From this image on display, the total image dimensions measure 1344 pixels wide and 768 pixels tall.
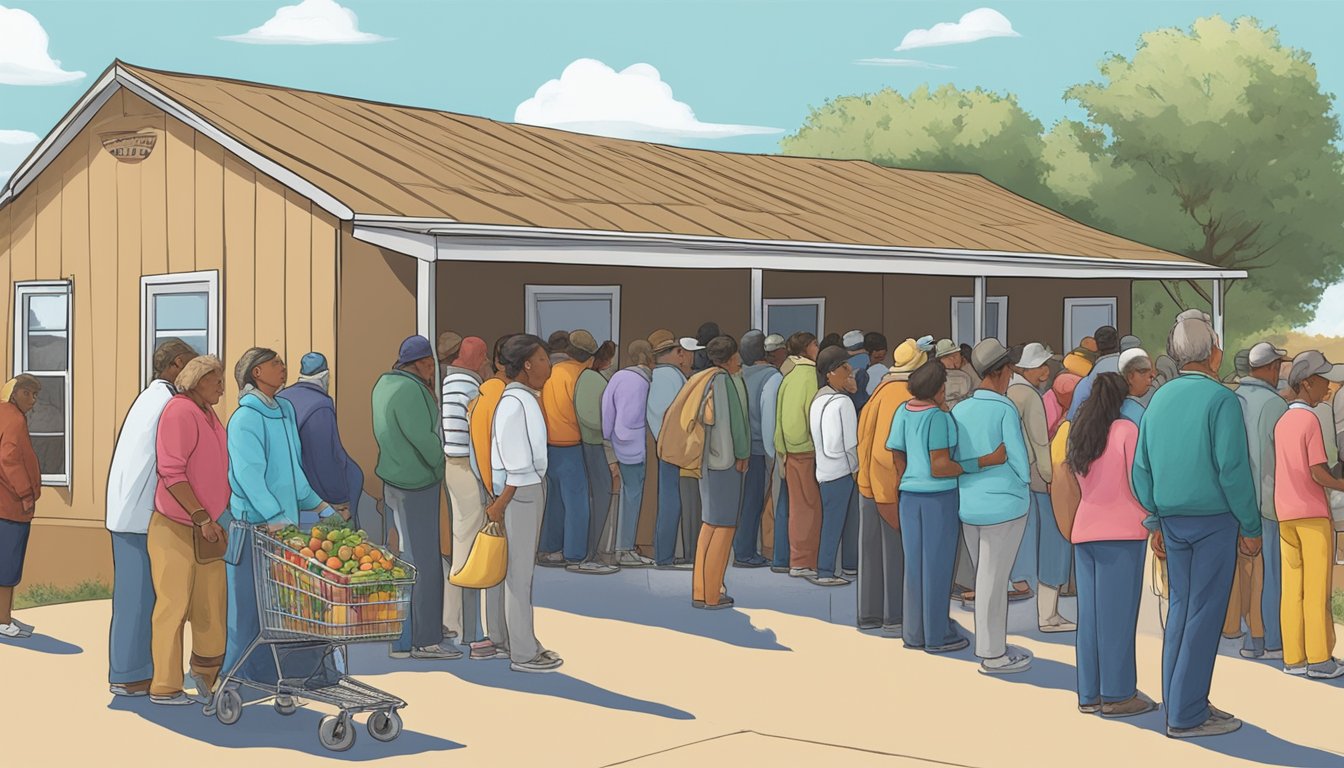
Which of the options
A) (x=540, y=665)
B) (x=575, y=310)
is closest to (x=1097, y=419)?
(x=540, y=665)

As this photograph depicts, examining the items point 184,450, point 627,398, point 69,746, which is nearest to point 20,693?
point 69,746

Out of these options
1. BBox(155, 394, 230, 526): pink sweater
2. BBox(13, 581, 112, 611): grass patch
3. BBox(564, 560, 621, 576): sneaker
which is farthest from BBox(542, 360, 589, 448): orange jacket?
BBox(155, 394, 230, 526): pink sweater

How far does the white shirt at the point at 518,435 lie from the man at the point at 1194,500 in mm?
3313

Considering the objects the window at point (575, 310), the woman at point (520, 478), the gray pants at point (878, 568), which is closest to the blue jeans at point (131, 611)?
the woman at point (520, 478)

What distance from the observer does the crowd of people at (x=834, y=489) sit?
827 centimetres

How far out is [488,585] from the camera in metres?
9.45

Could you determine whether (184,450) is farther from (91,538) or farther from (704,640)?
(91,538)

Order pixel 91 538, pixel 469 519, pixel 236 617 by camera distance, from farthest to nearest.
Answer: pixel 91 538
pixel 469 519
pixel 236 617

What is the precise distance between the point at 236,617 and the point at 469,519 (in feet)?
5.97

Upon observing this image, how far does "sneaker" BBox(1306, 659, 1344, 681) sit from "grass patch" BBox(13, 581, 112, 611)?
940 cm

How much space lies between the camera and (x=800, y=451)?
12742mm

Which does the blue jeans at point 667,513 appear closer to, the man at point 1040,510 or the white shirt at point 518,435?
the man at point 1040,510

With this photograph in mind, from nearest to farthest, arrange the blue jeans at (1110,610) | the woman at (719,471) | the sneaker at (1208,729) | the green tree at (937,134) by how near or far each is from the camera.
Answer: the sneaker at (1208,729)
the blue jeans at (1110,610)
the woman at (719,471)
the green tree at (937,134)

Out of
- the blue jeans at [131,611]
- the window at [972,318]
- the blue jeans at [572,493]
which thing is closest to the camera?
the blue jeans at [131,611]
